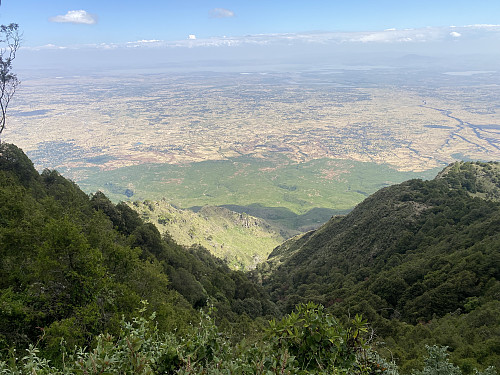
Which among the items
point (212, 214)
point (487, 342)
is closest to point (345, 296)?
point (487, 342)

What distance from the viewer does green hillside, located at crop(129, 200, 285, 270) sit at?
10138 cm

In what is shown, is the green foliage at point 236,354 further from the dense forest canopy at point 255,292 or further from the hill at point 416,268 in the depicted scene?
the hill at point 416,268

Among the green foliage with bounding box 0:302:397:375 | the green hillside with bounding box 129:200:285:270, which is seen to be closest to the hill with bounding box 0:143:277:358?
the green foliage with bounding box 0:302:397:375

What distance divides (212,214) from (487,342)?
132711 millimetres

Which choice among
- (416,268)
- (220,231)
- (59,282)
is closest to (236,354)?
(59,282)

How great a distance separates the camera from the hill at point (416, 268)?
2250 centimetres

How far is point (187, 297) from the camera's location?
1506 inches

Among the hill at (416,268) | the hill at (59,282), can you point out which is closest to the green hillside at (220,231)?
the hill at (416,268)

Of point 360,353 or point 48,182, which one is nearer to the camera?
point 360,353

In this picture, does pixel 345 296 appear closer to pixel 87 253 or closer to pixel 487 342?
pixel 487 342

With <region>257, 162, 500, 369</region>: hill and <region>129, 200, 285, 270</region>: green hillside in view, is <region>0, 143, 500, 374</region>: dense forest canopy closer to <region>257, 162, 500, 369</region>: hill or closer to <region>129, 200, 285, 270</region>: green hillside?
<region>257, 162, 500, 369</region>: hill

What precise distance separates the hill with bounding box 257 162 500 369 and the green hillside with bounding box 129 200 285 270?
24.5m

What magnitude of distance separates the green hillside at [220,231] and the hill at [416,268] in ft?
80.4

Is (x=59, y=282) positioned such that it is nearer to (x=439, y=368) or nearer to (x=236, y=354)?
(x=236, y=354)
